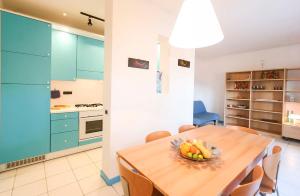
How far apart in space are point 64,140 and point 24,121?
0.72 metres

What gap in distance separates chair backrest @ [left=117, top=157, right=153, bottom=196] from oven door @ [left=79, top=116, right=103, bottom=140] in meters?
2.25

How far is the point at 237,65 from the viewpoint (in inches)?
210

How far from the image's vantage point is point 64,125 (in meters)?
2.85

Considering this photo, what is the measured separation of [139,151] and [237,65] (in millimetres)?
5311

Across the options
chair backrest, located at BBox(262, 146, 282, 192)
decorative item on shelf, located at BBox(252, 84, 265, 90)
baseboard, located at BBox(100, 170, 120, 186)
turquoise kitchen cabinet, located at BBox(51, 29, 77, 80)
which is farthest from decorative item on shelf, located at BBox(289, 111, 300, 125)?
turquoise kitchen cabinet, located at BBox(51, 29, 77, 80)

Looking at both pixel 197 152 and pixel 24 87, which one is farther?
pixel 24 87

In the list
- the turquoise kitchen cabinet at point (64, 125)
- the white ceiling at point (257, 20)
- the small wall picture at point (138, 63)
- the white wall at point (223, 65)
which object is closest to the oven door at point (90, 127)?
the turquoise kitchen cabinet at point (64, 125)

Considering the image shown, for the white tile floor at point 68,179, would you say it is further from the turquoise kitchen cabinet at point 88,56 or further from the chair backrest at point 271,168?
the turquoise kitchen cabinet at point 88,56

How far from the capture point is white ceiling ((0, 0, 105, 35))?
99.6 inches

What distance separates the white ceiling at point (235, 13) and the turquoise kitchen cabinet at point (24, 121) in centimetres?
146

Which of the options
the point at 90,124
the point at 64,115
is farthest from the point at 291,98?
the point at 64,115

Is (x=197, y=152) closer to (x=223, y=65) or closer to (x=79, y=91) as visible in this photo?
(x=79, y=91)

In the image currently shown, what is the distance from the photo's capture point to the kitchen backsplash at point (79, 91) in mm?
3235

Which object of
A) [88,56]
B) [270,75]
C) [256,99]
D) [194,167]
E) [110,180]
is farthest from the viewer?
[256,99]
